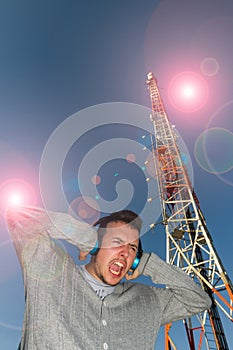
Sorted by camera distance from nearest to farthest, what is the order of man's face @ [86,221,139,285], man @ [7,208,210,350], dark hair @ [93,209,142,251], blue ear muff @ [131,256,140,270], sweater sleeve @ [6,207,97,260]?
man @ [7,208,210,350], sweater sleeve @ [6,207,97,260], man's face @ [86,221,139,285], blue ear muff @ [131,256,140,270], dark hair @ [93,209,142,251]

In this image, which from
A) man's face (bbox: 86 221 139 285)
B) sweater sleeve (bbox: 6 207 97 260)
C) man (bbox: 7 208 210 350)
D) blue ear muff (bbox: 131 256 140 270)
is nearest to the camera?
man (bbox: 7 208 210 350)

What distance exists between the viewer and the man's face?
2.65 meters

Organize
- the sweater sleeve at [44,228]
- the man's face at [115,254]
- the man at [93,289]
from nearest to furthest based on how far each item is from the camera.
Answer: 1. the man at [93,289]
2. the sweater sleeve at [44,228]
3. the man's face at [115,254]

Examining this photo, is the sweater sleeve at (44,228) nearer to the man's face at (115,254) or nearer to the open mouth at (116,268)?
the man's face at (115,254)

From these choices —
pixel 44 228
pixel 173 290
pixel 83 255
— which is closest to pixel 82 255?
pixel 83 255

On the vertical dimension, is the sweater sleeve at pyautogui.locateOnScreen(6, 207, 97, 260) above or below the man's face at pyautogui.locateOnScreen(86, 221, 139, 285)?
above

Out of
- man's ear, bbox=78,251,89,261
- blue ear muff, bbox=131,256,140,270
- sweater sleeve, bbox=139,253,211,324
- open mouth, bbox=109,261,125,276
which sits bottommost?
sweater sleeve, bbox=139,253,211,324

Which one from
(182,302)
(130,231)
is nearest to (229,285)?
(182,302)

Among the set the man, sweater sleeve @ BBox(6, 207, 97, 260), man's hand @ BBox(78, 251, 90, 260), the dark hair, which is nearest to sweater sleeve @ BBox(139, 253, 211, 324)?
the man

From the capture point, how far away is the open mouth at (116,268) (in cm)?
Result: 268

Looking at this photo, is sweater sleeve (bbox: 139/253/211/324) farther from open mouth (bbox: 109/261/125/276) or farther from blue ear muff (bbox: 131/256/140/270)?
open mouth (bbox: 109/261/125/276)

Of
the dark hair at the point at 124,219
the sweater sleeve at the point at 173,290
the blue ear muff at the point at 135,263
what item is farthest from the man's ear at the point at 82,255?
the sweater sleeve at the point at 173,290

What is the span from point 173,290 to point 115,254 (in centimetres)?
90

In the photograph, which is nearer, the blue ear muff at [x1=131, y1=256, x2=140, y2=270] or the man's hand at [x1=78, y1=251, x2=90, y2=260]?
the man's hand at [x1=78, y1=251, x2=90, y2=260]
